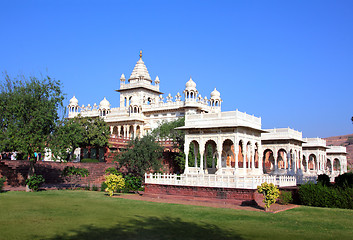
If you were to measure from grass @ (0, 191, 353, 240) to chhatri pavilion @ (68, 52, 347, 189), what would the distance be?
5.20 metres

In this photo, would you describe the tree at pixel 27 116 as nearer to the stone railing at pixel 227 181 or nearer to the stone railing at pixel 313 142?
the stone railing at pixel 227 181

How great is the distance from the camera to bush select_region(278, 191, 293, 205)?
2062 cm

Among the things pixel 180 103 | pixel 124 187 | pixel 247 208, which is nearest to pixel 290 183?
pixel 247 208

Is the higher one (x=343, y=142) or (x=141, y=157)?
(x=343, y=142)

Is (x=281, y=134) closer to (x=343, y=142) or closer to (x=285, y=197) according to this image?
(x=285, y=197)

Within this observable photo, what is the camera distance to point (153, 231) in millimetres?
12297

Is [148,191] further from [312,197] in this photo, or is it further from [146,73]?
[146,73]

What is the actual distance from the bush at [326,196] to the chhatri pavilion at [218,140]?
207 cm

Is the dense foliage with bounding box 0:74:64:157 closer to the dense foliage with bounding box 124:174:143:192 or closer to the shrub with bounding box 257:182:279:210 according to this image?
the dense foliage with bounding box 124:174:143:192

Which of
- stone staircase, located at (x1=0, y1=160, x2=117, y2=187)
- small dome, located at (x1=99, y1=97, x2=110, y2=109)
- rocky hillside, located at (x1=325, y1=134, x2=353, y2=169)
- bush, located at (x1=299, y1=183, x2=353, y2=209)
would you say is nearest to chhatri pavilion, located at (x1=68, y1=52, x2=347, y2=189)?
small dome, located at (x1=99, y1=97, x2=110, y2=109)

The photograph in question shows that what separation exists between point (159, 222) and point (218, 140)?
1402 centimetres

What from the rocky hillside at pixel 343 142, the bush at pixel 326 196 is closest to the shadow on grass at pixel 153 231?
the bush at pixel 326 196

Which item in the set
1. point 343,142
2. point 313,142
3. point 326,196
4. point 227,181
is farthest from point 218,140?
point 343,142

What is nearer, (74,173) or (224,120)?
(224,120)
